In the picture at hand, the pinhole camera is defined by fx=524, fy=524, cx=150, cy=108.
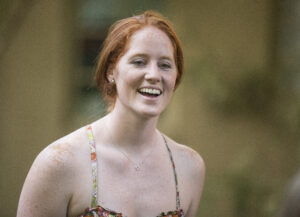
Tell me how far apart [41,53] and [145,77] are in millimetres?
2260

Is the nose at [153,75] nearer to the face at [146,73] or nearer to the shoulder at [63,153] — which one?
the face at [146,73]

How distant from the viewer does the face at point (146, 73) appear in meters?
2.24

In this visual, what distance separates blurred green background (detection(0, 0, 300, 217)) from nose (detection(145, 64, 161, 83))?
2108 millimetres

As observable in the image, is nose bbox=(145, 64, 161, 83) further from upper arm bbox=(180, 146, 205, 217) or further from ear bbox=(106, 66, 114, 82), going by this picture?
upper arm bbox=(180, 146, 205, 217)

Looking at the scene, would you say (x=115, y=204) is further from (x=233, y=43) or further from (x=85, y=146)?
(x=233, y=43)

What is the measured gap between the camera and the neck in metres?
2.33

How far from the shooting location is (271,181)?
4.46m

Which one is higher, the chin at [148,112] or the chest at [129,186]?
the chin at [148,112]

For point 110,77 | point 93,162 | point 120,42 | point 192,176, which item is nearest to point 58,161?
point 93,162

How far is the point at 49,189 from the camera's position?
7.09 feet

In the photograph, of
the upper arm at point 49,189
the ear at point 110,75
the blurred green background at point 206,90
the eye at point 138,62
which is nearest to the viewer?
the upper arm at point 49,189

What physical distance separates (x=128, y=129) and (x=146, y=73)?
279 mm

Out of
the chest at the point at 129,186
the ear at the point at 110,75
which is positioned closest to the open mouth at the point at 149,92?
the ear at the point at 110,75

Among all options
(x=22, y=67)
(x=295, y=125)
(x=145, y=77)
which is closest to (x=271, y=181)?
(x=295, y=125)
